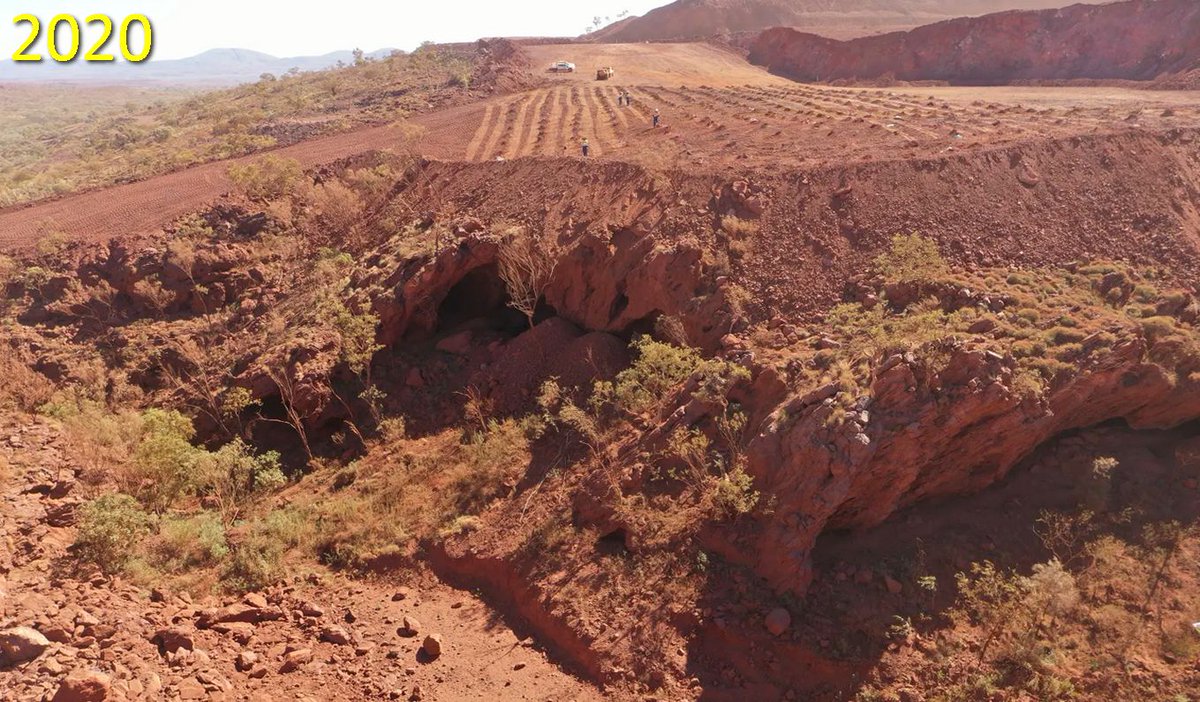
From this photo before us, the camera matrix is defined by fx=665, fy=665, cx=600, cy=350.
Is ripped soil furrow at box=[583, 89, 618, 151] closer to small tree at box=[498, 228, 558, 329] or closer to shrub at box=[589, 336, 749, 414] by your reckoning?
small tree at box=[498, 228, 558, 329]

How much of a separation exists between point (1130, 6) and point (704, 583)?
43.9 m

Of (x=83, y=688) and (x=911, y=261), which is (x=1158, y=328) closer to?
(x=911, y=261)

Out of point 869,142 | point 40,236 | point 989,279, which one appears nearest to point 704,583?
point 989,279

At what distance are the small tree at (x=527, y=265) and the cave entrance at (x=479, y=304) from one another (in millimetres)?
1863

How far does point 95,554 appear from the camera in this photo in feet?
45.0

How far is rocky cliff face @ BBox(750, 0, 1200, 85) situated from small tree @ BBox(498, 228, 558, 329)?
107ft

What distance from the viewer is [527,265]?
74.1ft

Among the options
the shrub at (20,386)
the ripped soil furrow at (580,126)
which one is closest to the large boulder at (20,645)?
the shrub at (20,386)

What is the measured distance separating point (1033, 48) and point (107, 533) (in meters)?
50.0

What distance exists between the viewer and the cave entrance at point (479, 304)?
25031mm

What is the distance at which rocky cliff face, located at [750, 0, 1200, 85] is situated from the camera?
36.1 metres

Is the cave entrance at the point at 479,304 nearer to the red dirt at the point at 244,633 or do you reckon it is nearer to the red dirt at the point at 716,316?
the red dirt at the point at 716,316

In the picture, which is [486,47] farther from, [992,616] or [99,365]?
[992,616]

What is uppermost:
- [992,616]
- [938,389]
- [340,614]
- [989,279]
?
[989,279]
